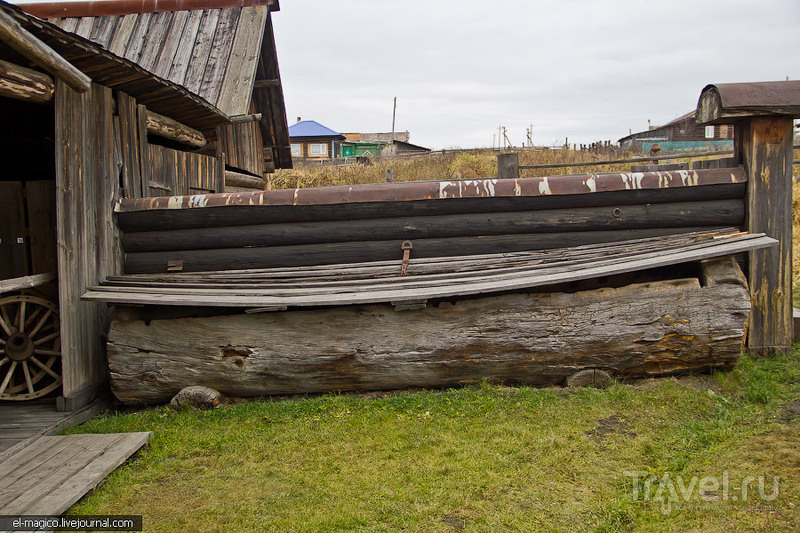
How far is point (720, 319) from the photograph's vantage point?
4645 mm

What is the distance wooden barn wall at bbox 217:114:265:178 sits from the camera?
9.55 metres

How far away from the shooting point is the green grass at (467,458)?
298 centimetres

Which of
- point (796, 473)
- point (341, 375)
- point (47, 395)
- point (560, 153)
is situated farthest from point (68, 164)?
point (560, 153)

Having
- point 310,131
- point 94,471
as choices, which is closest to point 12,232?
point 94,471

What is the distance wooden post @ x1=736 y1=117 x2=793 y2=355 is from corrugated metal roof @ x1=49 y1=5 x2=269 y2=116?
21.6 feet

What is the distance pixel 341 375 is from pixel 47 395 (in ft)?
9.19

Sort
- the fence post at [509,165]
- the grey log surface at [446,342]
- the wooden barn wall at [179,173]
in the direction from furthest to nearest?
the fence post at [509,165], the wooden barn wall at [179,173], the grey log surface at [446,342]

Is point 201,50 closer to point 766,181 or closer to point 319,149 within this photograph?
point 766,181

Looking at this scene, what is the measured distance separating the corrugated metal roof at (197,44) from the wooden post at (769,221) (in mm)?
6592

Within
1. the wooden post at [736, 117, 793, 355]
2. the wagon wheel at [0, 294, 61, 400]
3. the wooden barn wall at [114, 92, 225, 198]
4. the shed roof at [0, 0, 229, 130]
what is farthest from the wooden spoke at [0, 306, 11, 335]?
the wooden post at [736, 117, 793, 355]

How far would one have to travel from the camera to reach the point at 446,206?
5.22 meters

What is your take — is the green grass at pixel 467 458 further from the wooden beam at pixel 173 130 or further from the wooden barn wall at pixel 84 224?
the wooden beam at pixel 173 130

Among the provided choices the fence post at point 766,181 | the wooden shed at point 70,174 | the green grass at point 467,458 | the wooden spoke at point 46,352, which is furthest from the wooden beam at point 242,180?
the fence post at point 766,181

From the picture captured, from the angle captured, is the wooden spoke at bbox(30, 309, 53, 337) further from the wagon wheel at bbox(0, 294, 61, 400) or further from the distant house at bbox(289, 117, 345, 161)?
the distant house at bbox(289, 117, 345, 161)
